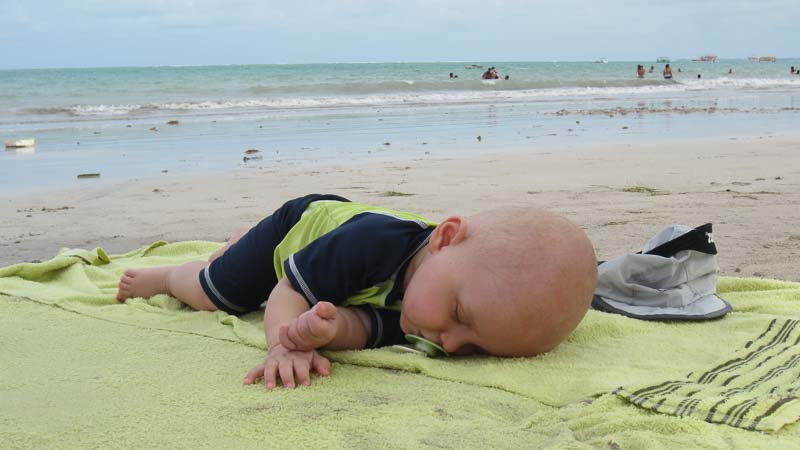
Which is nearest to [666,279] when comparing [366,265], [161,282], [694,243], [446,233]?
[694,243]

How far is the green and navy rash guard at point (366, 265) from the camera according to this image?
8.87 ft

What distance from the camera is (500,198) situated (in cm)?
679

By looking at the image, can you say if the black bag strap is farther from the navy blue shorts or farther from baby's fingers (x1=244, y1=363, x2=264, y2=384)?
baby's fingers (x1=244, y1=363, x2=264, y2=384)

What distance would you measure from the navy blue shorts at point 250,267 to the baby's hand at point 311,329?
2.73ft

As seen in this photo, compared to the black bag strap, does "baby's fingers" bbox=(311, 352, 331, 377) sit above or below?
below

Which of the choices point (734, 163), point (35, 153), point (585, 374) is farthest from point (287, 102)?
point (585, 374)

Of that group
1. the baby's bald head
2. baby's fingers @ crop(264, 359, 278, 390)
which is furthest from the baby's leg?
the baby's bald head

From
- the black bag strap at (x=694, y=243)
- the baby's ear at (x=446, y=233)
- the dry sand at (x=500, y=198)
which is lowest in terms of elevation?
the dry sand at (x=500, y=198)

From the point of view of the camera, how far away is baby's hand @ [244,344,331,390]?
7.95 ft

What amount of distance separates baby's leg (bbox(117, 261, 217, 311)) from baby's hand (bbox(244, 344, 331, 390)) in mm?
1096

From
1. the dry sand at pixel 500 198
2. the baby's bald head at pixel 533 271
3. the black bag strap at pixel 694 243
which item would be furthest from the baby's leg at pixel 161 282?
the black bag strap at pixel 694 243

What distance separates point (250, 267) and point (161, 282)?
63cm

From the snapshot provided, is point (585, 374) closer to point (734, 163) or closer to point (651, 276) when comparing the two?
point (651, 276)

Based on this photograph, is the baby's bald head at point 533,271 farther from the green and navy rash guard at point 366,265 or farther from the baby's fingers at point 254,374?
the baby's fingers at point 254,374
